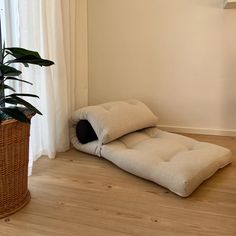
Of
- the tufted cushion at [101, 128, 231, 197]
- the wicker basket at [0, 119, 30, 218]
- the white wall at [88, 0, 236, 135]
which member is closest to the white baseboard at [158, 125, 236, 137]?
the white wall at [88, 0, 236, 135]

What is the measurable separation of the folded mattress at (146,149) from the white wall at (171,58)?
398 millimetres

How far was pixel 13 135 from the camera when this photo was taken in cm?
144

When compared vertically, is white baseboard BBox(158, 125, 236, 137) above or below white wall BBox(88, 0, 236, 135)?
below

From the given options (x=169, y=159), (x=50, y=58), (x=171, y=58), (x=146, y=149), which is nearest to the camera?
(x=169, y=159)

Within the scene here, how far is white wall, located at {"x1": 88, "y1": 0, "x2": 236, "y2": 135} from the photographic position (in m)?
2.54

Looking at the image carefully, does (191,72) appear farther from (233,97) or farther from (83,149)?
(83,149)

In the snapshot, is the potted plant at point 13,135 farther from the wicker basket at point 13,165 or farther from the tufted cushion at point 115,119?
the tufted cushion at point 115,119

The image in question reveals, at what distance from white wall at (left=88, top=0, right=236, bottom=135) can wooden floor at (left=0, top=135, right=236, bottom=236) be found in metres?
0.77

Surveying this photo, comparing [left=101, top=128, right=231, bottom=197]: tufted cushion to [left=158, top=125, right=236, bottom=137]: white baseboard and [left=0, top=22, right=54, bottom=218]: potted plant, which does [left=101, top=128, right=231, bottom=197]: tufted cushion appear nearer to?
[left=158, top=125, right=236, bottom=137]: white baseboard

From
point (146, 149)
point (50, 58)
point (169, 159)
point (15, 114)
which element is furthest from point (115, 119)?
point (15, 114)

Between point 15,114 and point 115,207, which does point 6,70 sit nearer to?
point 15,114

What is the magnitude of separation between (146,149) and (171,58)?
3.44ft

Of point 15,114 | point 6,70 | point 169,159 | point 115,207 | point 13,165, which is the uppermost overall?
point 6,70

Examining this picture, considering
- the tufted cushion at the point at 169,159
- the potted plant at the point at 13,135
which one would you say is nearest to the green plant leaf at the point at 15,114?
the potted plant at the point at 13,135
